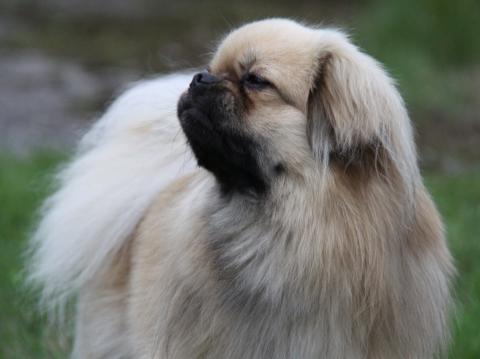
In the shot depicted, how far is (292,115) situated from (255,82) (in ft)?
0.54

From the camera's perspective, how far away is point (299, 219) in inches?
134

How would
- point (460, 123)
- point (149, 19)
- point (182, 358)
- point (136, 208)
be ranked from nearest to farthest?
point (182, 358), point (136, 208), point (460, 123), point (149, 19)

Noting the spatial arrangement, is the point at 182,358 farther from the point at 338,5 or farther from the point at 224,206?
the point at 338,5

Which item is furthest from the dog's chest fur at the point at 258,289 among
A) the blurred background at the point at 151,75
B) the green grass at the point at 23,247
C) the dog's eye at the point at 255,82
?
the green grass at the point at 23,247

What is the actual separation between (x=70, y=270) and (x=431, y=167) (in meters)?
4.11

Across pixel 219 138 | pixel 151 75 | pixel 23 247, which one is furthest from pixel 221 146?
pixel 151 75

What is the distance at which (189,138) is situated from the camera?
11.5ft

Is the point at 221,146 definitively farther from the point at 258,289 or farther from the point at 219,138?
the point at 258,289

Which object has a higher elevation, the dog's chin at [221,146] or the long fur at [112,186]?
the dog's chin at [221,146]

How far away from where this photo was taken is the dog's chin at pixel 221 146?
3.45 meters

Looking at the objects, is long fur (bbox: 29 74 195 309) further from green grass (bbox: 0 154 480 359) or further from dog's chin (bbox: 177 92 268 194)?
dog's chin (bbox: 177 92 268 194)

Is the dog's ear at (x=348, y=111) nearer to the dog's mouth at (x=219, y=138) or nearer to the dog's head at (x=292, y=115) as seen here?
the dog's head at (x=292, y=115)

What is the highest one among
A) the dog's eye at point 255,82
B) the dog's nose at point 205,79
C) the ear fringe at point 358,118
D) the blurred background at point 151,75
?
the dog's nose at point 205,79

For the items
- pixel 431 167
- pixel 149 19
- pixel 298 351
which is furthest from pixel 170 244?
pixel 149 19
